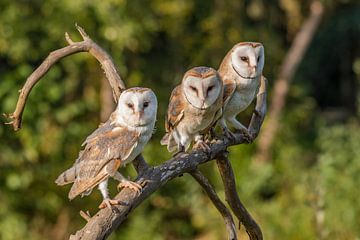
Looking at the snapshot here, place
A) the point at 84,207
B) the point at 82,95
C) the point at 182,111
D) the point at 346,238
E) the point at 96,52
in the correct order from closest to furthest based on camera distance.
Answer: the point at 96,52 → the point at 182,111 → the point at 346,238 → the point at 84,207 → the point at 82,95

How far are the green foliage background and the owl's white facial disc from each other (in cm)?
312

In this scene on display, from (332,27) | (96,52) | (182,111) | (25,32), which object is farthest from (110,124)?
(332,27)

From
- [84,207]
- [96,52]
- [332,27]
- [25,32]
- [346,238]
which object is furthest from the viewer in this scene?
[332,27]

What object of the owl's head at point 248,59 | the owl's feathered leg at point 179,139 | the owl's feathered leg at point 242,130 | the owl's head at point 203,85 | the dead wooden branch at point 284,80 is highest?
the owl's head at point 203,85

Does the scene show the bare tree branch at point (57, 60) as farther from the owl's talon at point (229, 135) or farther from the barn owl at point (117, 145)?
the owl's talon at point (229, 135)

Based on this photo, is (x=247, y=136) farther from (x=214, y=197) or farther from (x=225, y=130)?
(x=214, y=197)

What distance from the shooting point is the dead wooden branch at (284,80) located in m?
9.07

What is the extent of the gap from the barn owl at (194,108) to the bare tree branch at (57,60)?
11.9 inches

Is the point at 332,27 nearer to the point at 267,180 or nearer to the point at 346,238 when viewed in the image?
the point at 267,180

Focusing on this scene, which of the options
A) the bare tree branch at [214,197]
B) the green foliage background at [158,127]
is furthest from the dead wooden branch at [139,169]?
the green foliage background at [158,127]

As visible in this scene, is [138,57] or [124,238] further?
[138,57]

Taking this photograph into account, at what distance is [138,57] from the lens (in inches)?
340

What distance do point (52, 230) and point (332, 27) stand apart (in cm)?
442

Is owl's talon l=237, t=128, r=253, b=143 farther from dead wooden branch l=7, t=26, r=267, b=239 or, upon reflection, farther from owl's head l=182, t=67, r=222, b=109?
owl's head l=182, t=67, r=222, b=109
